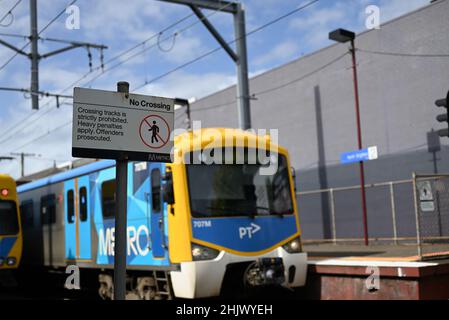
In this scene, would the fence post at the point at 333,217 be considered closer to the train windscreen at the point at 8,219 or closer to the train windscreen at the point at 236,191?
the train windscreen at the point at 236,191

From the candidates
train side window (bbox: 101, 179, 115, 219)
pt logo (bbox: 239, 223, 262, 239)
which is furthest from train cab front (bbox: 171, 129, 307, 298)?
train side window (bbox: 101, 179, 115, 219)

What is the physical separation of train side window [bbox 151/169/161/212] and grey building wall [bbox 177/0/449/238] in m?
8.98

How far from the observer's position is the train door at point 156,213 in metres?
9.94

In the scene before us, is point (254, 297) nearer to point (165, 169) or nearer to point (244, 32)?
point (165, 169)

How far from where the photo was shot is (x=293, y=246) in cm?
1030

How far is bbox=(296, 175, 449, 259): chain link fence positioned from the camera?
14.7 m

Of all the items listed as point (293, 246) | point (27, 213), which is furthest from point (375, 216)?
point (27, 213)

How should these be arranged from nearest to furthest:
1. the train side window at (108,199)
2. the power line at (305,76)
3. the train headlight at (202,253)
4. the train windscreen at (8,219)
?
1. the train headlight at (202,253)
2. the train side window at (108,199)
3. the train windscreen at (8,219)
4. the power line at (305,76)

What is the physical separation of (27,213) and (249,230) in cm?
906

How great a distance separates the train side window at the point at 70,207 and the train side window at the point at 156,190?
3513mm

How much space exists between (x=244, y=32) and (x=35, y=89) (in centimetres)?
574

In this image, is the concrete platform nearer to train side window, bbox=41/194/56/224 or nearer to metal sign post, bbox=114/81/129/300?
metal sign post, bbox=114/81/129/300

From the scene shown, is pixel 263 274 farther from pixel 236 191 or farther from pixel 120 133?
pixel 120 133

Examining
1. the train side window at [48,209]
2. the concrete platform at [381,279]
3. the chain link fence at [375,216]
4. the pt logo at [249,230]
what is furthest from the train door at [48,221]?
the chain link fence at [375,216]
